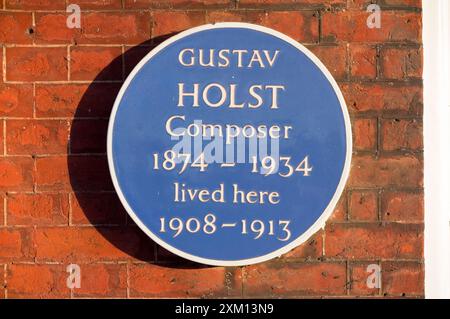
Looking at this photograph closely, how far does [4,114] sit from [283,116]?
2.71ft

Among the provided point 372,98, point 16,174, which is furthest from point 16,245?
point 372,98

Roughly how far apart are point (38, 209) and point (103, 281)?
289mm

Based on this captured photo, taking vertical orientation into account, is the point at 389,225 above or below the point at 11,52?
below

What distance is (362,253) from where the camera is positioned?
6.01ft

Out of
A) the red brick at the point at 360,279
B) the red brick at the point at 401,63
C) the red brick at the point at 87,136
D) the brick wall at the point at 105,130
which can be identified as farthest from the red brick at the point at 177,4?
the red brick at the point at 360,279

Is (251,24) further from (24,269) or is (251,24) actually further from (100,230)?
(24,269)

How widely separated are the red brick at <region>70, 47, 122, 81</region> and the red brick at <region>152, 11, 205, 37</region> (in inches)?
5.2

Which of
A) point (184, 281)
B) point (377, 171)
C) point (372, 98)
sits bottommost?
point (184, 281)

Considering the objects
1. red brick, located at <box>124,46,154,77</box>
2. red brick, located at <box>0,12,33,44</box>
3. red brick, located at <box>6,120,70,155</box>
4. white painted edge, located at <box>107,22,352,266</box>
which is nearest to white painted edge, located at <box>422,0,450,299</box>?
white painted edge, located at <box>107,22,352,266</box>

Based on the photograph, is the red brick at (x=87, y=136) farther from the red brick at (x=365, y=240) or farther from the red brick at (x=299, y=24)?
the red brick at (x=365, y=240)

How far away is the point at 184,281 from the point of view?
1838 millimetres

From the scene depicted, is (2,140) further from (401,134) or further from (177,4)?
(401,134)

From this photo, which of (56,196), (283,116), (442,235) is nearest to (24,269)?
(56,196)
